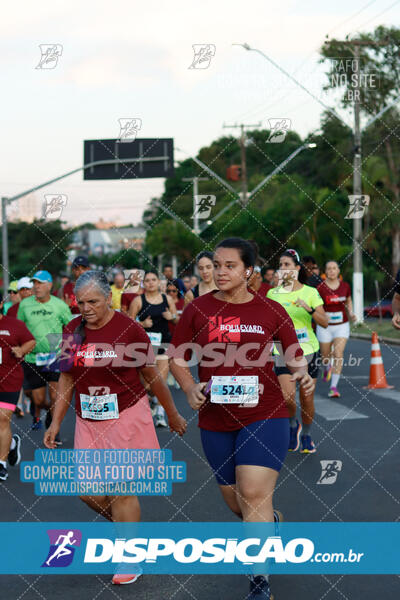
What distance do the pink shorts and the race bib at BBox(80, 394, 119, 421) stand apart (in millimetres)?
33

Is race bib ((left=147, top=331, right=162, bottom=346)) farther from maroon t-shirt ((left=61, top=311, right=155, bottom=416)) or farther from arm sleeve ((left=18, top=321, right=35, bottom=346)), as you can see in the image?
maroon t-shirt ((left=61, top=311, right=155, bottom=416))

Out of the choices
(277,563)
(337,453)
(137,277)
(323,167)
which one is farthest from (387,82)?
(277,563)

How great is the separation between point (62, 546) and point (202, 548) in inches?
35.6

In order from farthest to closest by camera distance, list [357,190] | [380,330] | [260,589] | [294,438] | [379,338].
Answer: [380,330] → [357,190] → [379,338] → [294,438] → [260,589]

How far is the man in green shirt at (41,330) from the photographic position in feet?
32.5

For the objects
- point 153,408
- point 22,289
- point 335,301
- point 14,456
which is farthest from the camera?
point 335,301

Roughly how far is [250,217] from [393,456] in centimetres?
3294

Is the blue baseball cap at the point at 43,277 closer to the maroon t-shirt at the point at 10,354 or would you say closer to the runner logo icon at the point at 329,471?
the maroon t-shirt at the point at 10,354

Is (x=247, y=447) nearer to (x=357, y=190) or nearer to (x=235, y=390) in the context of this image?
(x=235, y=390)

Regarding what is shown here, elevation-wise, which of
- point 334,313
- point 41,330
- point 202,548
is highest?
point 41,330

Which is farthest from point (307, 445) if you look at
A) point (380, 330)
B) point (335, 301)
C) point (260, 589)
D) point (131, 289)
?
point (380, 330)

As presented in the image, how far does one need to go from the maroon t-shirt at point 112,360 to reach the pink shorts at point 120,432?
6 cm

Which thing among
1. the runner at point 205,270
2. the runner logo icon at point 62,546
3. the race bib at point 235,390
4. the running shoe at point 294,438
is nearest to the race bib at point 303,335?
the running shoe at point 294,438

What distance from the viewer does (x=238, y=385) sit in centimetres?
463
